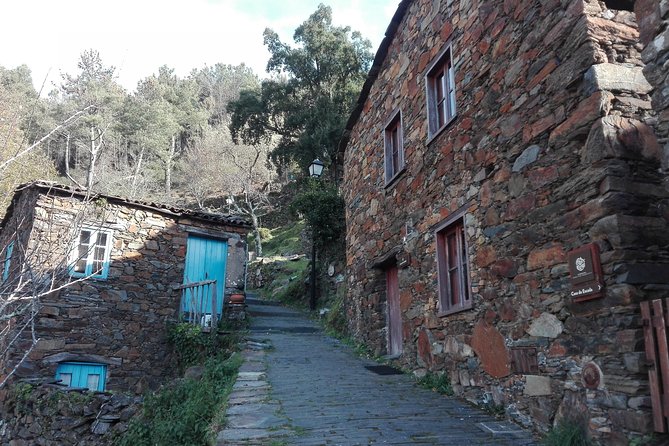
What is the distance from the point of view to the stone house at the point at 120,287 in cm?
936

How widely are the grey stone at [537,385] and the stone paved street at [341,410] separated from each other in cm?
35

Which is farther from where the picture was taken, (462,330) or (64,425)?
(64,425)

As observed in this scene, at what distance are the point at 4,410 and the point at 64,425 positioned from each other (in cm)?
254

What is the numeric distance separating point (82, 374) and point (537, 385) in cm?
862

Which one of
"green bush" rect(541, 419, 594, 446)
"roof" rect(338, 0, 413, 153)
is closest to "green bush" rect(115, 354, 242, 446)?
"green bush" rect(541, 419, 594, 446)

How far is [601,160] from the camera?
3.64 metres

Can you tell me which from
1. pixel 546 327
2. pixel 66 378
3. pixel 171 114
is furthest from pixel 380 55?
pixel 171 114

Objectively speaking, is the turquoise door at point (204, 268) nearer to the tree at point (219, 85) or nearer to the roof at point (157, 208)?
the roof at point (157, 208)

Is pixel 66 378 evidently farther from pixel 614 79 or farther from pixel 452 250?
pixel 614 79

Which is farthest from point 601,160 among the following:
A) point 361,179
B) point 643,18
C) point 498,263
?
point 361,179

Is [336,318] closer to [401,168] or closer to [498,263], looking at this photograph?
[401,168]

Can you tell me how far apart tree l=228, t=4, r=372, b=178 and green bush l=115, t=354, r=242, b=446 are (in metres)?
13.0

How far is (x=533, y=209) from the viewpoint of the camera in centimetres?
438

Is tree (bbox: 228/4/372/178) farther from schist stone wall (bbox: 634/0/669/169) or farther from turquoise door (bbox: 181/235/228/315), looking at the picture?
schist stone wall (bbox: 634/0/669/169)
